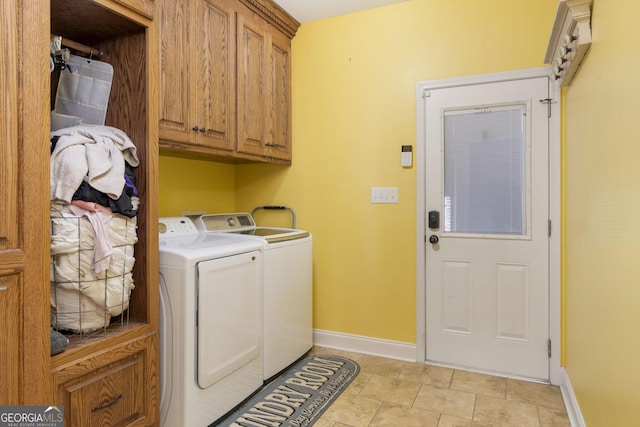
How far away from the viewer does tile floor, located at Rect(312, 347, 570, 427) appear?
1.99 metres

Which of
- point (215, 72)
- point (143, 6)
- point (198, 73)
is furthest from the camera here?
point (215, 72)

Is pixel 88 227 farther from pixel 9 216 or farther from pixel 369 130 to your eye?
pixel 369 130

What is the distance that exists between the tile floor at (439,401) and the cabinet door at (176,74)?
1.72 meters

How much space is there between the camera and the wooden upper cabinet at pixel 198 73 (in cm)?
199

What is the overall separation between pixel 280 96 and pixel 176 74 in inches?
40.8

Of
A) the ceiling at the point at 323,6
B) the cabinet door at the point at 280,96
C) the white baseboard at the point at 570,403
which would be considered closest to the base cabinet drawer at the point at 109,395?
the cabinet door at the point at 280,96

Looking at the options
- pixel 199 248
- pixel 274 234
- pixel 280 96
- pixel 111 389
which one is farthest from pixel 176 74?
pixel 111 389

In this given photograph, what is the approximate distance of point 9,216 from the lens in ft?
3.81

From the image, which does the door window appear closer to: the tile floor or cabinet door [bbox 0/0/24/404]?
the tile floor

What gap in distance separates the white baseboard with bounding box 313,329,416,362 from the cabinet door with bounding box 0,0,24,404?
215cm

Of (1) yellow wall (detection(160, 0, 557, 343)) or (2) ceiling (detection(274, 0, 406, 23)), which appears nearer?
(1) yellow wall (detection(160, 0, 557, 343))

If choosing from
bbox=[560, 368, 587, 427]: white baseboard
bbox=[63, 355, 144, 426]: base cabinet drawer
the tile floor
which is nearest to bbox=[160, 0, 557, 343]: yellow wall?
the tile floor

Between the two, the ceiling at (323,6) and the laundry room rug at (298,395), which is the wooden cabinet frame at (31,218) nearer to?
the laundry room rug at (298,395)

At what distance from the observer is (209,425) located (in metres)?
1.89
